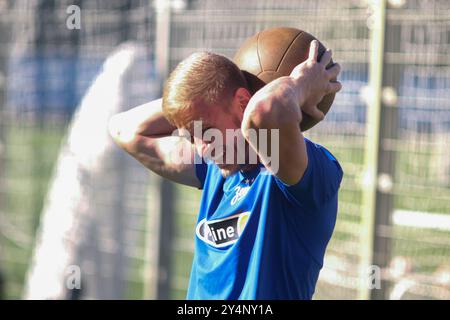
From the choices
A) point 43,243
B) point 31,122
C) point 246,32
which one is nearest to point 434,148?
point 246,32

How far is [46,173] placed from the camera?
7047 mm

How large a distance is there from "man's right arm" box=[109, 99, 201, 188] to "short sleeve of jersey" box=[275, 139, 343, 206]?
729 mm

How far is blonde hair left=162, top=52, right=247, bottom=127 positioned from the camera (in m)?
2.66

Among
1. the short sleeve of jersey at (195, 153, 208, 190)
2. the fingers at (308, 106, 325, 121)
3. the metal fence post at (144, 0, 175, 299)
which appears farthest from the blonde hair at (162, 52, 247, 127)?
the metal fence post at (144, 0, 175, 299)

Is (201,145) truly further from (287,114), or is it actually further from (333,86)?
(333,86)

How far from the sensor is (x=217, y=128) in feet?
8.88

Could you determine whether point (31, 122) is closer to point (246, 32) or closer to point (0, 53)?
point (0, 53)

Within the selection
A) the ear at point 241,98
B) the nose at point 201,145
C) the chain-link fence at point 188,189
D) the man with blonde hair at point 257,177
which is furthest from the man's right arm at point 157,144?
the chain-link fence at point 188,189

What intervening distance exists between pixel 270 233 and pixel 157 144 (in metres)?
0.84

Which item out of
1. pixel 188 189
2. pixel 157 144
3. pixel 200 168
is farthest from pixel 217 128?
pixel 188 189

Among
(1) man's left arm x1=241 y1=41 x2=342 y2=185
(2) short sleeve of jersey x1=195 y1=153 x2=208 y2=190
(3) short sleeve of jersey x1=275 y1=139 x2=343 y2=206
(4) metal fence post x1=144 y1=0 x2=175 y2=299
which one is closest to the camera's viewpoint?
(1) man's left arm x1=241 y1=41 x2=342 y2=185

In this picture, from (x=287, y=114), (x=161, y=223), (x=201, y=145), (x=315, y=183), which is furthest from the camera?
(x=161, y=223)

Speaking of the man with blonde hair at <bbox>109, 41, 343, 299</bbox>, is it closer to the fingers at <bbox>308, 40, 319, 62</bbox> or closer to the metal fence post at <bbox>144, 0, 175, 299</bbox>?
the fingers at <bbox>308, 40, 319, 62</bbox>

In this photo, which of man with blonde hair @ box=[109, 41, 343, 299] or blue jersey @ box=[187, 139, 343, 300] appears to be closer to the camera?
man with blonde hair @ box=[109, 41, 343, 299]
